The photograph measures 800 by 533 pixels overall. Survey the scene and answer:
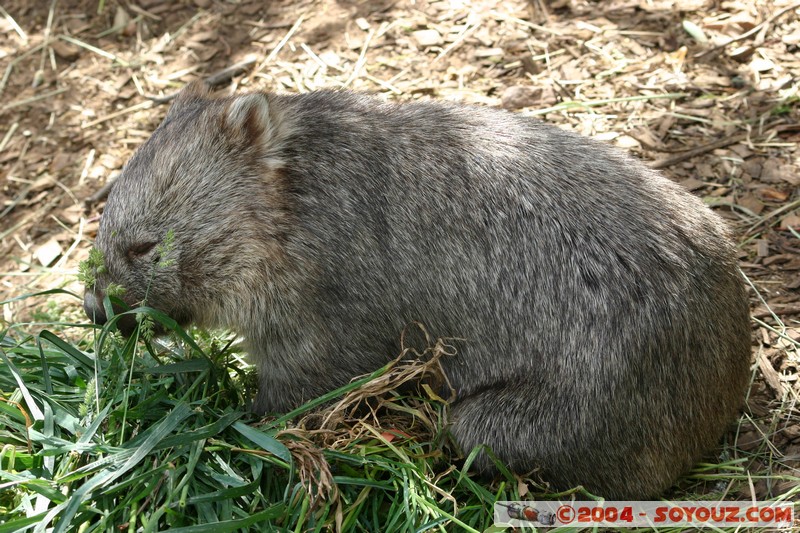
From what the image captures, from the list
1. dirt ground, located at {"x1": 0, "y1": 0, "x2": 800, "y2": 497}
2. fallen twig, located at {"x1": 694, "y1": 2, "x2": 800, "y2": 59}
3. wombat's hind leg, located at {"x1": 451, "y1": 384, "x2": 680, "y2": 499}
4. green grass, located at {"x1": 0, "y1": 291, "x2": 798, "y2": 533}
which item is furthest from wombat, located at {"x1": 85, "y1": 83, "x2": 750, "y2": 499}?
fallen twig, located at {"x1": 694, "y1": 2, "x2": 800, "y2": 59}

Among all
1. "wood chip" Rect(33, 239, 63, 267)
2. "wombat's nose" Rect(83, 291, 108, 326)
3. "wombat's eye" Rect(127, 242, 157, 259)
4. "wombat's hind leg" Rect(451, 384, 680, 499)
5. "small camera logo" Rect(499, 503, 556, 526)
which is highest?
"wombat's eye" Rect(127, 242, 157, 259)

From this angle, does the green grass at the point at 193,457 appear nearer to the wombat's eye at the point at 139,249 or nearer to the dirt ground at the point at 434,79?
the wombat's eye at the point at 139,249

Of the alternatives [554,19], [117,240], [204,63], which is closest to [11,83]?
[204,63]

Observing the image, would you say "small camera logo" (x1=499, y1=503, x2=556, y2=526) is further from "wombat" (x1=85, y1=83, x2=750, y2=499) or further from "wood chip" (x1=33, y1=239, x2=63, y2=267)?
"wood chip" (x1=33, y1=239, x2=63, y2=267)

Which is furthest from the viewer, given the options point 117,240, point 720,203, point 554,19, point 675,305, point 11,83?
point 11,83

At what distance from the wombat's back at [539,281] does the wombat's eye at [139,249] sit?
0.69 m

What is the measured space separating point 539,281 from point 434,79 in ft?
9.50

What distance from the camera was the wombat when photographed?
→ 367cm

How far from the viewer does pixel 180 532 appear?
10.5 feet

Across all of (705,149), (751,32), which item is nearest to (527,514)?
(705,149)

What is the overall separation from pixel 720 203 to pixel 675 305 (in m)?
1.81

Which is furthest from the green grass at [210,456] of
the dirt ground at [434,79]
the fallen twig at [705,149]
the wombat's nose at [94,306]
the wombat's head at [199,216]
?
the fallen twig at [705,149]

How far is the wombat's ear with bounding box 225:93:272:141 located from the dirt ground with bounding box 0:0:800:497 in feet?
7.23

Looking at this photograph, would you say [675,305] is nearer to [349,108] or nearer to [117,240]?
[349,108]
